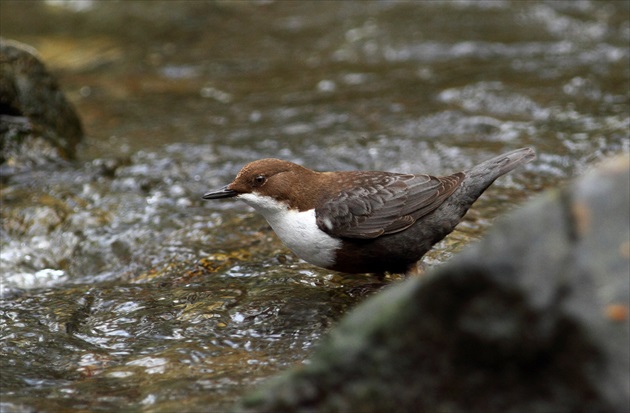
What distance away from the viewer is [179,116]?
333 inches

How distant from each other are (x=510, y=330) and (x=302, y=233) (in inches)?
78.9

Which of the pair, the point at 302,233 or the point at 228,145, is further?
the point at 228,145

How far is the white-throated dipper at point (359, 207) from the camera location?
4.16 meters

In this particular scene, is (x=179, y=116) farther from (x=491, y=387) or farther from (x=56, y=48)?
(x=491, y=387)

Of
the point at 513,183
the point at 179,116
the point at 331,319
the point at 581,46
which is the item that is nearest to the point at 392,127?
the point at 513,183

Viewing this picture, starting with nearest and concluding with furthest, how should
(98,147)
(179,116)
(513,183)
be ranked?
(513,183) → (98,147) → (179,116)

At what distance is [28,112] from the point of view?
6.67 metres

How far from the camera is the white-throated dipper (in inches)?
164

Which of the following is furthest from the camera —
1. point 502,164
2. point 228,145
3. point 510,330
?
point 228,145

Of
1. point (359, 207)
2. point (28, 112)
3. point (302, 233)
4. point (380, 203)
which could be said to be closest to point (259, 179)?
point (302, 233)

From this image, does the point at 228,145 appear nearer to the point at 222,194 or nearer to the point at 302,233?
the point at 222,194

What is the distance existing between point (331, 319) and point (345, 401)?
1.54 meters

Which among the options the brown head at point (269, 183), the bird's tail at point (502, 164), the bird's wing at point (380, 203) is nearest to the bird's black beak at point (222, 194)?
the brown head at point (269, 183)

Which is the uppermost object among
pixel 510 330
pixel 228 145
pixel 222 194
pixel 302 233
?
pixel 510 330
